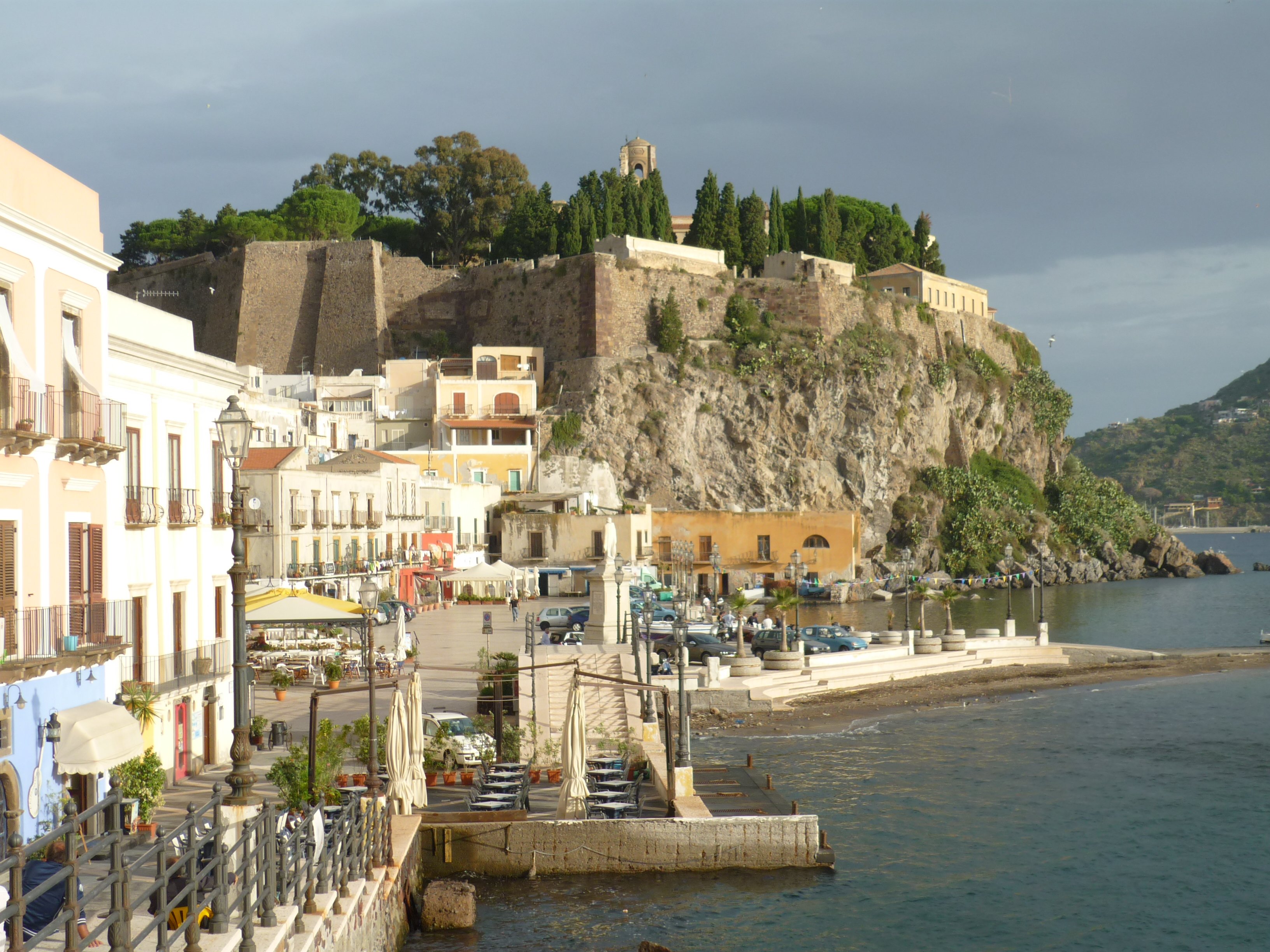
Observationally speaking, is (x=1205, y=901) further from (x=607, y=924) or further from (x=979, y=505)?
(x=979, y=505)

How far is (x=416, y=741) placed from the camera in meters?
17.6

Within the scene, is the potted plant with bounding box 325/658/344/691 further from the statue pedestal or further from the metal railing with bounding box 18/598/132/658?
the metal railing with bounding box 18/598/132/658

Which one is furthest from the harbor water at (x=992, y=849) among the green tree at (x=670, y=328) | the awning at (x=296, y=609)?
the green tree at (x=670, y=328)

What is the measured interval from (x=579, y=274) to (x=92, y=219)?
2282 inches

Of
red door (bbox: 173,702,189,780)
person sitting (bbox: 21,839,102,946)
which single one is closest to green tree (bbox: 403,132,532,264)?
red door (bbox: 173,702,189,780)

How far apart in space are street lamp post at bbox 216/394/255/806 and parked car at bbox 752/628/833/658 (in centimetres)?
2833

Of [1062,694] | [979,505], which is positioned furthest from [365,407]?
[1062,694]

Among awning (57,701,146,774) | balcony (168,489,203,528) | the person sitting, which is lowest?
the person sitting

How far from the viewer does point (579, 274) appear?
72.5m

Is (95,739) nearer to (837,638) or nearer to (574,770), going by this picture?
(574,770)

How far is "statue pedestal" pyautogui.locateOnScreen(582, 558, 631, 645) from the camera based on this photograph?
2633 centimetres

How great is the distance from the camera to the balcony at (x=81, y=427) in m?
14.1

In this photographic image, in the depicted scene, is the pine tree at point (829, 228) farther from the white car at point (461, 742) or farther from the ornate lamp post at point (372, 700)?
the ornate lamp post at point (372, 700)

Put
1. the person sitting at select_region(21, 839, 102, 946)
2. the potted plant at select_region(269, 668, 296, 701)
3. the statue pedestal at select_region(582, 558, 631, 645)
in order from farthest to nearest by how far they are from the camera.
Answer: the potted plant at select_region(269, 668, 296, 701) < the statue pedestal at select_region(582, 558, 631, 645) < the person sitting at select_region(21, 839, 102, 946)
